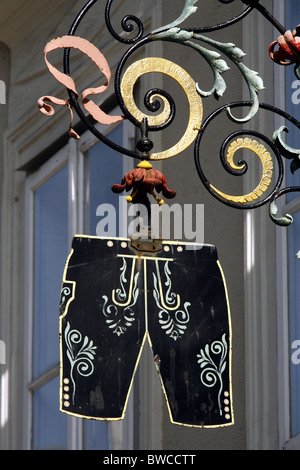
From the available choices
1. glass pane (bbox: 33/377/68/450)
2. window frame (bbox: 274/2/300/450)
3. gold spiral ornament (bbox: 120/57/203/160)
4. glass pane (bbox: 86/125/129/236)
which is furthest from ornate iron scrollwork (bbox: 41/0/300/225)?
glass pane (bbox: 33/377/68/450)

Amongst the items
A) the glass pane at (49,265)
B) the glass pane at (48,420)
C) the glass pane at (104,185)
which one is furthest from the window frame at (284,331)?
the glass pane at (49,265)

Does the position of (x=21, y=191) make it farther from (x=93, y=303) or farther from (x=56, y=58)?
(x=93, y=303)

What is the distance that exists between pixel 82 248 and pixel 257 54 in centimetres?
254

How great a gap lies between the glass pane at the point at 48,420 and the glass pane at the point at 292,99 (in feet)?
8.00

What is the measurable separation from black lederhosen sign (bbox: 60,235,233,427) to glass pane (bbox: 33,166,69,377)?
3957 mm

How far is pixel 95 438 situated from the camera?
7.62 m

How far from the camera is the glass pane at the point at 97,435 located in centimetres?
749

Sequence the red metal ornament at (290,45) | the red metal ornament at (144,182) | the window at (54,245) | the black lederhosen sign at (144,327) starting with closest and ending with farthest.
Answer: the black lederhosen sign at (144,327) → the red metal ornament at (144,182) → the red metal ornament at (290,45) → the window at (54,245)

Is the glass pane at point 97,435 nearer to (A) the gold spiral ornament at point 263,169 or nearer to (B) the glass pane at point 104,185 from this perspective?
(B) the glass pane at point 104,185

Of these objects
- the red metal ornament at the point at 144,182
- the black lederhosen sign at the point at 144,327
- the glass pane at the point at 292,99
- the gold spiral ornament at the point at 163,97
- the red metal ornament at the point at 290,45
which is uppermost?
the glass pane at the point at 292,99

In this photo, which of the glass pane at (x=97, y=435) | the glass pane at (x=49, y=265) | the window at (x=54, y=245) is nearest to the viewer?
the glass pane at (x=97, y=435)

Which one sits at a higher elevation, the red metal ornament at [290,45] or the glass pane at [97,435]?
the red metal ornament at [290,45]

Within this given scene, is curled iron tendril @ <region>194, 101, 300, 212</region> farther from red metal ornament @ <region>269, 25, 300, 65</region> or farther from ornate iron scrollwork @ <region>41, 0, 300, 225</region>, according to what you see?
red metal ornament @ <region>269, 25, 300, 65</region>

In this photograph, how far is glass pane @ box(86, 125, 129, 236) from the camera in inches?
307
